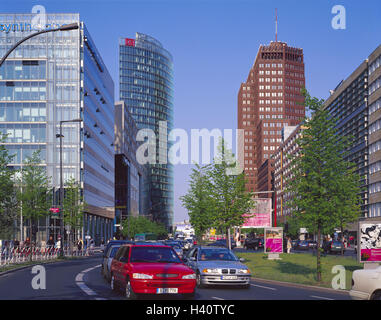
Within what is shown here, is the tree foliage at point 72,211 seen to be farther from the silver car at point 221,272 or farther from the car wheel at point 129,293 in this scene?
the car wheel at point 129,293

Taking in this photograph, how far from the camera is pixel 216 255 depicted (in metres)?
20.9

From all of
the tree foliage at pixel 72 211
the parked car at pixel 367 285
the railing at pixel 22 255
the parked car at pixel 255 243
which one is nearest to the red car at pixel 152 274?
the parked car at pixel 367 285

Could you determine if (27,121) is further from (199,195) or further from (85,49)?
(199,195)

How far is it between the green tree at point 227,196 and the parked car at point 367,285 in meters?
29.0

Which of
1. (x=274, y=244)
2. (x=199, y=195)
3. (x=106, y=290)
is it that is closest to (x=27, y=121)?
(x=199, y=195)

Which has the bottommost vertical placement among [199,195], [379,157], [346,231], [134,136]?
[346,231]

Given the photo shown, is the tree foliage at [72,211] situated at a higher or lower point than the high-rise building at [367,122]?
lower

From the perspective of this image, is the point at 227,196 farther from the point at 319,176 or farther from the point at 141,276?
the point at 141,276

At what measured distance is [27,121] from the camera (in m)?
84.5

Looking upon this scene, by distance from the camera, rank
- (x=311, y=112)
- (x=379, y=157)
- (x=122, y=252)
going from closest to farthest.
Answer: (x=122, y=252), (x=311, y=112), (x=379, y=157)

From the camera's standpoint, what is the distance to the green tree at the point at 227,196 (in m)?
41.8

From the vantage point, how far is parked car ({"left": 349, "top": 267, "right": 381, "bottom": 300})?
11.7 meters

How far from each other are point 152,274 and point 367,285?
533cm

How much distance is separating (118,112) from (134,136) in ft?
92.1
